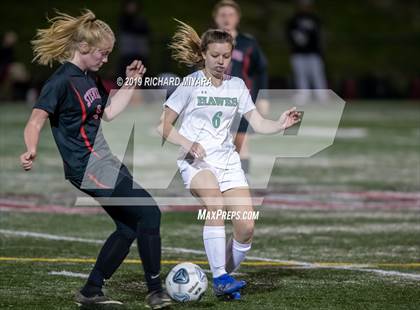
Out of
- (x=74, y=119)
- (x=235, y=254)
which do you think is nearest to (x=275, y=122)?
(x=235, y=254)

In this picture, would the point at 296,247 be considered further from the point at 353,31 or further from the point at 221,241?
the point at 353,31

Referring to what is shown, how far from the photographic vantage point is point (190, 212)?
11383 millimetres

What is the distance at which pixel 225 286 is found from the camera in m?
7.13

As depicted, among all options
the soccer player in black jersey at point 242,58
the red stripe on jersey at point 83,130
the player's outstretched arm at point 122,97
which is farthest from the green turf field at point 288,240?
the player's outstretched arm at point 122,97

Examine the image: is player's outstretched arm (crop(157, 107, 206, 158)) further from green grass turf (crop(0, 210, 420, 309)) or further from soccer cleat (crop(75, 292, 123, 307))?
soccer cleat (crop(75, 292, 123, 307))

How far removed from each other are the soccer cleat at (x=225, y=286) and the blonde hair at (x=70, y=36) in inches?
66.4

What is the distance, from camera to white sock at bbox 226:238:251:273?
7.55 metres

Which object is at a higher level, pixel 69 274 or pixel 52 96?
pixel 52 96

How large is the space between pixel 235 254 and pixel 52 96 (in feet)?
5.74

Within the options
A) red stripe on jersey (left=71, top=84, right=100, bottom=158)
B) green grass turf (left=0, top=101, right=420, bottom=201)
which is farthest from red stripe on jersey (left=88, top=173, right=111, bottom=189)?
green grass turf (left=0, top=101, right=420, bottom=201)

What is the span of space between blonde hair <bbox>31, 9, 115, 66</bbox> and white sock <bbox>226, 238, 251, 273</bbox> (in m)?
1.67

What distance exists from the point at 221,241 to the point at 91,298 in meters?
0.96

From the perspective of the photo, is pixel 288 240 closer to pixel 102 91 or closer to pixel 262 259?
pixel 262 259

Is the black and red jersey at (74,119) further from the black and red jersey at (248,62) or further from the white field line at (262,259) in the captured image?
the black and red jersey at (248,62)
